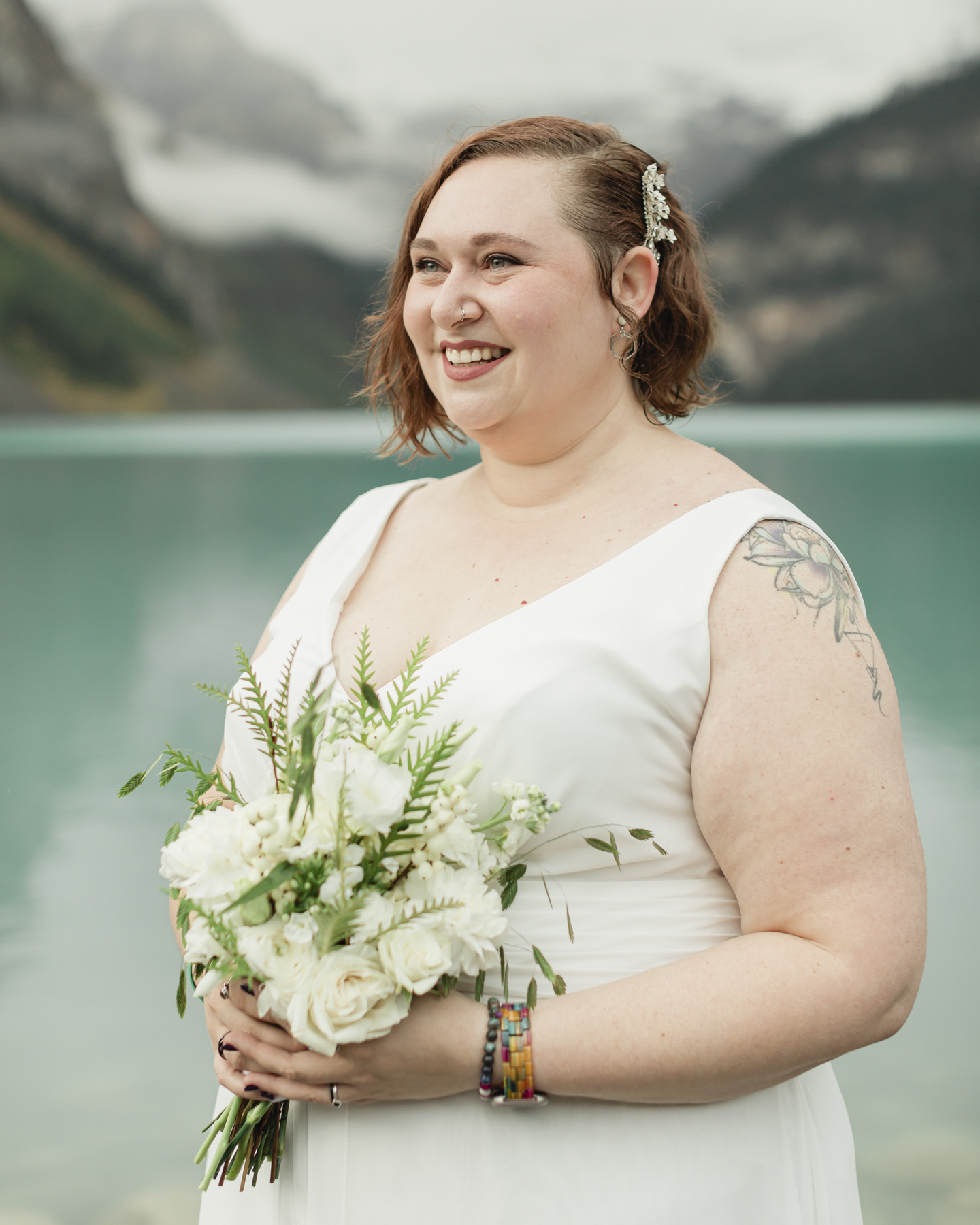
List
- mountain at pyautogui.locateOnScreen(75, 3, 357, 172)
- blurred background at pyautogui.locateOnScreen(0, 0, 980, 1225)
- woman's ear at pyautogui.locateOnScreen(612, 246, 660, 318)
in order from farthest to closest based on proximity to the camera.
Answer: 1. mountain at pyautogui.locateOnScreen(75, 3, 357, 172)
2. blurred background at pyautogui.locateOnScreen(0, 0, 980, 1225)
3. woman's ear at pyautogui.locateOnScreen(612, 246, 660, 318)

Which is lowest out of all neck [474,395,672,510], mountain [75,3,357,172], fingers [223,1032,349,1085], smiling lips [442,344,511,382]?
fingers [223,1032,349,1085]

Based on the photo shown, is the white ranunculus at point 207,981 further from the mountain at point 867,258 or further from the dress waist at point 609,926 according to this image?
the mountain at point 867,258

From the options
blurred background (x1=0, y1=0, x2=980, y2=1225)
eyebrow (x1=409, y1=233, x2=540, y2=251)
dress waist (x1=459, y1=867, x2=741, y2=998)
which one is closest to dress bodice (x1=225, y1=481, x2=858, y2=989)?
dress waist (x1=459, y1=867, x2=741, y2=998)

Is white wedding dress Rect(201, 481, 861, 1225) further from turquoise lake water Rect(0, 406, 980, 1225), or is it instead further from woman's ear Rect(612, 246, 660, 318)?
turquoise lake water Rect(0, 406, 980, 1225)

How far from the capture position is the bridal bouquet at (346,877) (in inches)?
46.9

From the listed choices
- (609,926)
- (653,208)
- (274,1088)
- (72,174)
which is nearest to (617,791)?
(609,926)

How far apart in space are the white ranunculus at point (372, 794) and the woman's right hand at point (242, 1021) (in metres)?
0.34

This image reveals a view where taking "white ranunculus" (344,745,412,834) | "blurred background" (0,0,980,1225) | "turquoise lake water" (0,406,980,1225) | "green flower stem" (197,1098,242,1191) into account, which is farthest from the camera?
"blurred background" (0,0,980,1225)

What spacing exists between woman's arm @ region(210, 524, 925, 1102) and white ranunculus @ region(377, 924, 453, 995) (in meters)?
0.14

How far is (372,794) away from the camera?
1181 millimetres

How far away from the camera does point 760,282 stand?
2002 inches

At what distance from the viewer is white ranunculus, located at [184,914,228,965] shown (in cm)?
126

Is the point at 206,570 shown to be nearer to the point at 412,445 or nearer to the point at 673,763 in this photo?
the point at 412,445

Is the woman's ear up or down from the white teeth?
up
